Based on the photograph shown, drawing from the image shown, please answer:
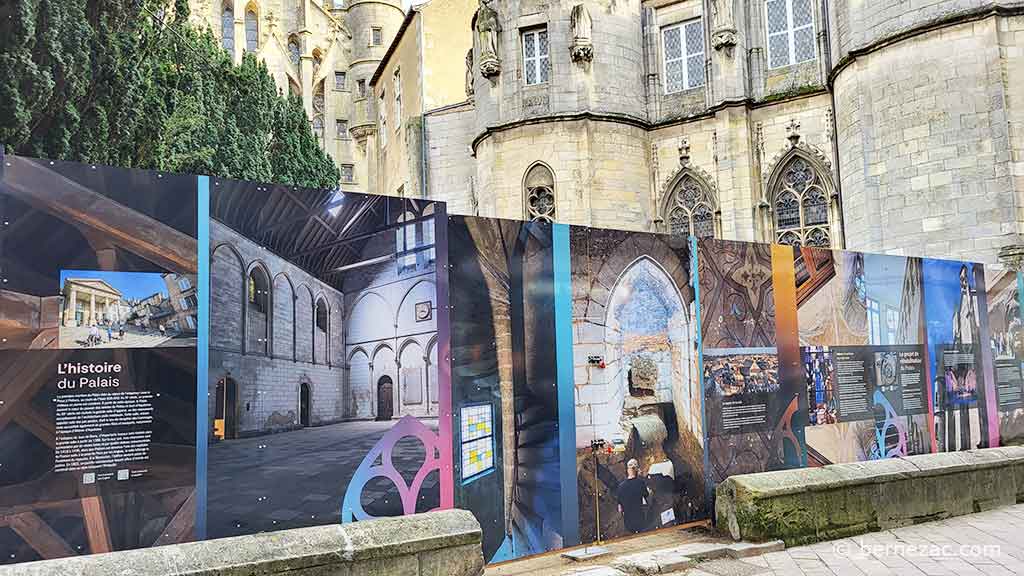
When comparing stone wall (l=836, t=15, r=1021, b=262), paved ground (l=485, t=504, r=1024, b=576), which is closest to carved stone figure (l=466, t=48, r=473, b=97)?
stone wall (l=836, t=15, r=1021, b=262)

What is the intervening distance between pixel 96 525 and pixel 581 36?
16373 mm

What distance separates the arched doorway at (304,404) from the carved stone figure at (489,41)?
1534 cm

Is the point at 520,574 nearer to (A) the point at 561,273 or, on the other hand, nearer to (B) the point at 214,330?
(A) the point at 561,273

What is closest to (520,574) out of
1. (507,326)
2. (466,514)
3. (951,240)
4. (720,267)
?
(466,514)

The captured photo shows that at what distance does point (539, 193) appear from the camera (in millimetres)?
18781

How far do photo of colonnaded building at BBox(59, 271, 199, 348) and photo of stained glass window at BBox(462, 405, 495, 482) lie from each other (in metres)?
1.91

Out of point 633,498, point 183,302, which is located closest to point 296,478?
point 183,302

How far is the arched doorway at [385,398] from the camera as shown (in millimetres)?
4980

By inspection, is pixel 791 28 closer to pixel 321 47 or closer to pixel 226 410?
pixel 226 410

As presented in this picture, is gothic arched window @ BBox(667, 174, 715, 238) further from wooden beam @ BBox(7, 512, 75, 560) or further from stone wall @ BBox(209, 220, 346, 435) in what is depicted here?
wooden beam @ BBox(7, 512, 75, 560)

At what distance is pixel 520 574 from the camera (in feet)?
17.8

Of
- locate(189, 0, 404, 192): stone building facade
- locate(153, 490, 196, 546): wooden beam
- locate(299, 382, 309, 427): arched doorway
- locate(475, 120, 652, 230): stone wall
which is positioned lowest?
locate(153, 490, 196, 546): wooden beam

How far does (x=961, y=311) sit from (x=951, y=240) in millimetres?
4391

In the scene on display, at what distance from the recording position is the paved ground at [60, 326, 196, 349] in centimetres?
385
